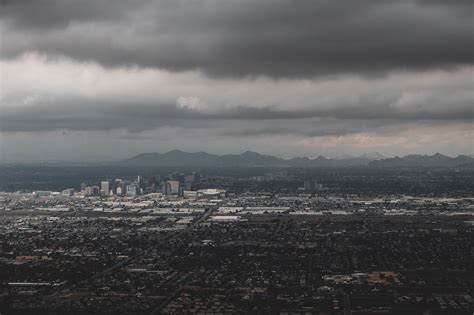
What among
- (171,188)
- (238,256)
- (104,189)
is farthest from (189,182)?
(238,256)

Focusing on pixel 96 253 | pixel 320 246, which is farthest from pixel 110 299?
pixel 320 246

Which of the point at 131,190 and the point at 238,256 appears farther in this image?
the point at 131,190

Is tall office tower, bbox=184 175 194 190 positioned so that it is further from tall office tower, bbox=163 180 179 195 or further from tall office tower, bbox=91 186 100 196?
tall office tower, bbox=91 186 100 196

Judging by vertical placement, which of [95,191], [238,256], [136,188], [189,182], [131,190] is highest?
[189,182]

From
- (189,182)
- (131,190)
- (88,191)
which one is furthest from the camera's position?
(189,182)

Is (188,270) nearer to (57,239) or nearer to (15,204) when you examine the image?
(57,239)

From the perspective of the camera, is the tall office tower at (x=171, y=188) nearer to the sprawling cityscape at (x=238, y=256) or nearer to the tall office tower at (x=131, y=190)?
the tall office tower at (x=131, y=190)

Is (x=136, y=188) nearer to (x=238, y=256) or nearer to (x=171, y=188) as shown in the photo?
(x=171, y=188)

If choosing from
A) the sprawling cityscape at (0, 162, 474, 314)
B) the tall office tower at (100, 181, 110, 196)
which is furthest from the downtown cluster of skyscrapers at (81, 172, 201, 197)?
the sprawling cityscape at (0, 162, 474, 314)
